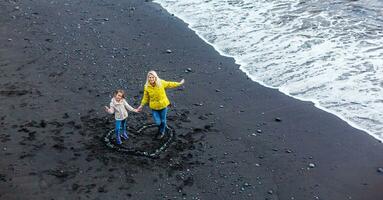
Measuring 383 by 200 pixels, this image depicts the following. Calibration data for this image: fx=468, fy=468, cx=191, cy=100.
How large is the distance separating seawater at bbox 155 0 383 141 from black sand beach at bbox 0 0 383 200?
2.46ft

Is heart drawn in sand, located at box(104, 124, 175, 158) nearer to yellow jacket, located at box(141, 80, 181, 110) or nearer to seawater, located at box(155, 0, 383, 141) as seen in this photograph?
yellow jacket, located at box(141, 80, 181, 110)

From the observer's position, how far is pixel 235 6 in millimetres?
21656

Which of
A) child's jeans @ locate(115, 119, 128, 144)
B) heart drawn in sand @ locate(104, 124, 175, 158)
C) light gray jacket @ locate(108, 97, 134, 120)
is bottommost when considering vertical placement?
heart drawn in sand @ locate(104, 124, 175, 158)

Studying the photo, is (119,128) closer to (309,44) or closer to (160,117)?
A: (160,117)

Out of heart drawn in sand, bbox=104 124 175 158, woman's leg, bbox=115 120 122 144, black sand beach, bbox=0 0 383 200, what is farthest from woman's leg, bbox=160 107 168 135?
woman's leg, bbox=115 120 122 144

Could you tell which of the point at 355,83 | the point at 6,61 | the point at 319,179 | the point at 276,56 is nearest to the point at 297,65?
the point at 276,56

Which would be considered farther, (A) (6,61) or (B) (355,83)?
(A) (6,61)

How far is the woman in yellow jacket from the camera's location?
1051cm

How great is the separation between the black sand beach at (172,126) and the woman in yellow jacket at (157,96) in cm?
60

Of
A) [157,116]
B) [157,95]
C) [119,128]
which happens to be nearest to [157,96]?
[157,95]

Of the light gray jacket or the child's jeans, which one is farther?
the child's jeans

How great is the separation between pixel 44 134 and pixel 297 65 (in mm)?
8329

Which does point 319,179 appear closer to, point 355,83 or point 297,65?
point 355,83

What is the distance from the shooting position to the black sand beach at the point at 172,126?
9547mm
